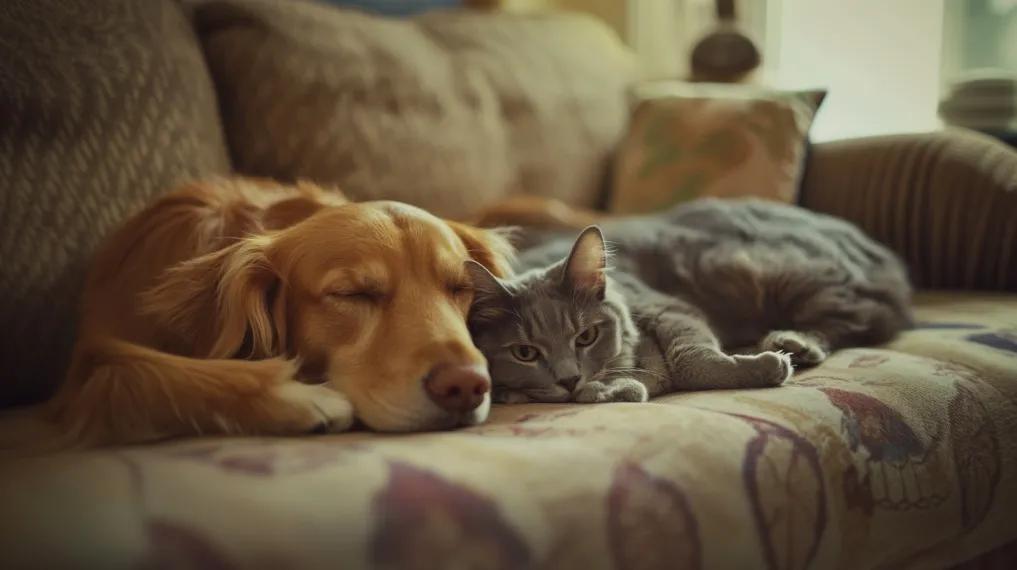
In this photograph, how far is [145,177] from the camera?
5.03 ft

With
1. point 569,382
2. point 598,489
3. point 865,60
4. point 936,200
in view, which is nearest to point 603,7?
point 865,60

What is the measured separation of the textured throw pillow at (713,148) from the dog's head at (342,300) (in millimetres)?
1229

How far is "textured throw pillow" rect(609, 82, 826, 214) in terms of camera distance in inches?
89.0

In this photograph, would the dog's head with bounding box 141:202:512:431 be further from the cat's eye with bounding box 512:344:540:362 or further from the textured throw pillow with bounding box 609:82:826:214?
the textured throw pillow with bounding box 609:82:826:214

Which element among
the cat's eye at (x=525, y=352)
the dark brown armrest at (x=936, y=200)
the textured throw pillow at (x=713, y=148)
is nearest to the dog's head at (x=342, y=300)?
the cat's eye at (x=525, y=352)

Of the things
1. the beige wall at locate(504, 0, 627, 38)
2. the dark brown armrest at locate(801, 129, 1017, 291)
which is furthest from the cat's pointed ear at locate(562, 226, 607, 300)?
the beige wall at locate(504, 0, 627, 38)

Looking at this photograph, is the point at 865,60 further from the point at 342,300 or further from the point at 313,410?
the point at 313,410

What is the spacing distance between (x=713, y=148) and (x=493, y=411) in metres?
1.45

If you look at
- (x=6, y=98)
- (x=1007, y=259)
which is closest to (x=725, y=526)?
(x=6, y=98)

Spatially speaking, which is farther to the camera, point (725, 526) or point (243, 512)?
point (725, 526)

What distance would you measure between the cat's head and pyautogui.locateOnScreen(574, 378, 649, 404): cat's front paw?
1.0 inches

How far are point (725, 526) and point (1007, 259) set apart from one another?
4.95 ft

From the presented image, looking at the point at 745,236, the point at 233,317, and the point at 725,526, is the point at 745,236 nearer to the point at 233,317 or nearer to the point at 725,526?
the point at 725,526

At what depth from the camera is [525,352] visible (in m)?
1.35
